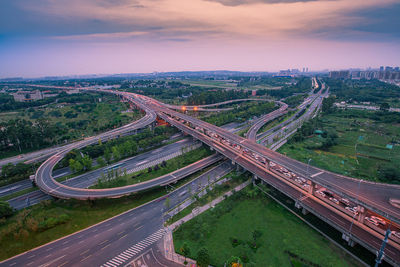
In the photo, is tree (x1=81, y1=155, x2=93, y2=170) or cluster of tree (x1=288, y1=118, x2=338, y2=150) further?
cluster of tree (x1=288, y1=118, x2=338, y2=150)

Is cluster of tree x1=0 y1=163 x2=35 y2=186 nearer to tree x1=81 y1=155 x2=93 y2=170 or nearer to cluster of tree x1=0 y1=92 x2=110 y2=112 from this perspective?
tree x1=81 y1=155 x2=93 y2=170

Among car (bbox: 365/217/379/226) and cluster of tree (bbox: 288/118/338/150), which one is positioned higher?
cluster of tree (bbox: 288/118/338/150)

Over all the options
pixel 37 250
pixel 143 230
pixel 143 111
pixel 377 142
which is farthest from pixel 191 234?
pixel 143 111

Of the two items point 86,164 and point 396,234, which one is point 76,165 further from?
point 396,234

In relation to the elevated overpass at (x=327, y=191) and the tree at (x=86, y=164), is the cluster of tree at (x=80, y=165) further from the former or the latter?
the elevated overpass at (x=327, y=191)

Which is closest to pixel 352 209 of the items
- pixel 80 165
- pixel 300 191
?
pixel 300 191

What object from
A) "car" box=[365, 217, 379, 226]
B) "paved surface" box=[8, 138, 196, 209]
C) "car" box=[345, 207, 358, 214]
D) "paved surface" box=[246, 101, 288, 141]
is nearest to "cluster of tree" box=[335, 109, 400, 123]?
"paved surface" box=[246, 101, 288, 141]

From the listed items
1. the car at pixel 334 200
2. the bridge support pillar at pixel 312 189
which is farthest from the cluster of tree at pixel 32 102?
the car at pixel 334 200
